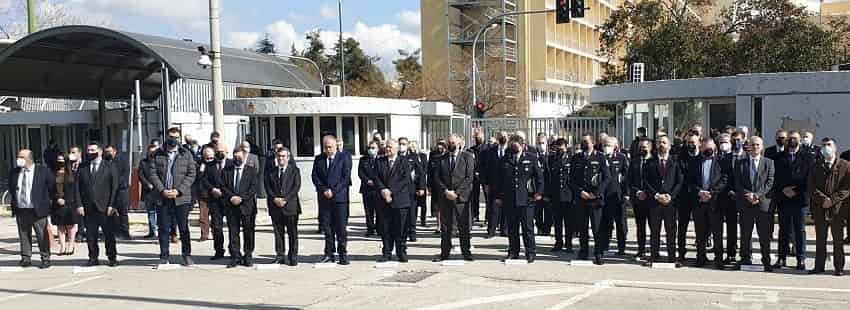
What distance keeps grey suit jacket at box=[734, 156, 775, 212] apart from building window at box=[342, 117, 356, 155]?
1213cm

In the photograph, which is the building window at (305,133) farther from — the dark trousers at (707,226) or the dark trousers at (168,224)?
the dark trousers at (707,226)

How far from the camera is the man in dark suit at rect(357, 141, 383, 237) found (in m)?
12.1

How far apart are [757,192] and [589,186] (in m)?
2.10

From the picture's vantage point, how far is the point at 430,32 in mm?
60719

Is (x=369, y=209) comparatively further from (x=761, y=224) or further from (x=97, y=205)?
(x=761, y=224)

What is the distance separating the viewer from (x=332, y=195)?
11641mm

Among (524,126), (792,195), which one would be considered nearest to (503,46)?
(524,126)

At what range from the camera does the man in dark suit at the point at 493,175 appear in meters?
12.1

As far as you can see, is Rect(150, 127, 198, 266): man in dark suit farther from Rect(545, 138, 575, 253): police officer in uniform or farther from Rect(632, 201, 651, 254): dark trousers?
Rect(632, 201, 651, 254): dark trousers

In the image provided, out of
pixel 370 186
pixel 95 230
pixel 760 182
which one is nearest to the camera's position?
pixel 760 182

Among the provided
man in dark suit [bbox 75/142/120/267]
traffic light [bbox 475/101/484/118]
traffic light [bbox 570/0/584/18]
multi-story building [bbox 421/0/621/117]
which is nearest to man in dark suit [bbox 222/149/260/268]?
man in dark suit [bbox 75/142/120/267]

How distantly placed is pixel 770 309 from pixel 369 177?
5905 millimetres

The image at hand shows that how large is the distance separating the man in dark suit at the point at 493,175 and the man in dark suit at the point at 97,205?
5.39 metres

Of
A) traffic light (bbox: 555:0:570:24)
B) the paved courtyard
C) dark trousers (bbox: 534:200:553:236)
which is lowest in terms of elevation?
the paved courtyard
